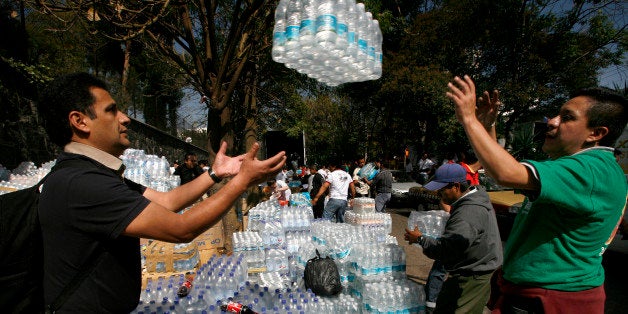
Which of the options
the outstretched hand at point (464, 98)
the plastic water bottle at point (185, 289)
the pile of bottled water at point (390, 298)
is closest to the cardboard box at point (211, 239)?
the plastic water bottle at point (185, 289)

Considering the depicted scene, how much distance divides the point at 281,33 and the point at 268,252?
120 inches

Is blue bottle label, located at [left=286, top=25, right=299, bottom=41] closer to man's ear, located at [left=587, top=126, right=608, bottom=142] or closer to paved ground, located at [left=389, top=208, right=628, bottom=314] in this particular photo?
man's ear, located at [left=587, top=126, right=608, bottom=142]

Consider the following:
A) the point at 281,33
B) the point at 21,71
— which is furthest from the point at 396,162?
the point at 281,33

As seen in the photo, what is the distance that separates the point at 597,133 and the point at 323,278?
3192 mm

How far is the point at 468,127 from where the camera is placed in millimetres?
1692

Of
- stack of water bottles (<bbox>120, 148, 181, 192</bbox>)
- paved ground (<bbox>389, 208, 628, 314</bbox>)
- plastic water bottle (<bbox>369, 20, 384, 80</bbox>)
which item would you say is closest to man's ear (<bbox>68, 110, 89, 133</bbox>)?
plastic water bottle (<bbox>369, 20, 384, 80</bbox>)

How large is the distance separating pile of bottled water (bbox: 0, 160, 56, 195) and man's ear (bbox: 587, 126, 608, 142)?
631cm

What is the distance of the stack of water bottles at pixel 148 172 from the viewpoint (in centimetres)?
739

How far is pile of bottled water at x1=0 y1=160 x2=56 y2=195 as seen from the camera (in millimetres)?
5242

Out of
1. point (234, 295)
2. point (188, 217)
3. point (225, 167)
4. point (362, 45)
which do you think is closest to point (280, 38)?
point (362, 45)

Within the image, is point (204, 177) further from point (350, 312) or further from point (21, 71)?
point (21, 71)

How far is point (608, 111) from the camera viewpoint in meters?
1.80

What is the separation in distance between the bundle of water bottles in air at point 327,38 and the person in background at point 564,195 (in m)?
1.52

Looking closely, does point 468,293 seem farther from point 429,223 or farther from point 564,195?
point 429,223
